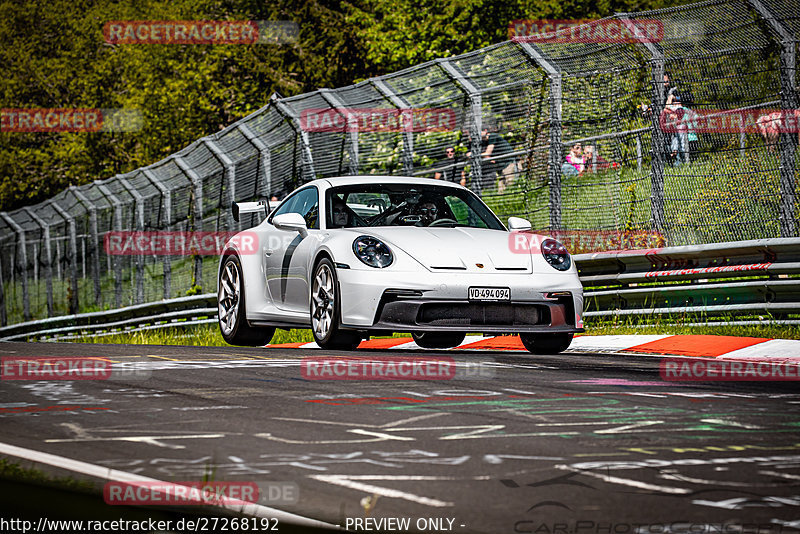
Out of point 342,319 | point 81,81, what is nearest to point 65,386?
point 342,319

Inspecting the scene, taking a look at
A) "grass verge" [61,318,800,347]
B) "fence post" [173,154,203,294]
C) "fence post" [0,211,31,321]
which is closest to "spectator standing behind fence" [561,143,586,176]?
"grass verge" [61,318,800,347]

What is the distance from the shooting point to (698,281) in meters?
11.7

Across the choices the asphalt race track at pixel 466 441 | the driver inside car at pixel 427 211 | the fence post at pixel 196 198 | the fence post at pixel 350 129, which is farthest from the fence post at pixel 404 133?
the asphalt race track at pixel 466 441

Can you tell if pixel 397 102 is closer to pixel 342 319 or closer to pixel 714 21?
pixel 714 21

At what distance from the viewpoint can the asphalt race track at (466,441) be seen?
12.6 feet

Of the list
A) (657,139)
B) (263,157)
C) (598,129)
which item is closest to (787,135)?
(657,139)

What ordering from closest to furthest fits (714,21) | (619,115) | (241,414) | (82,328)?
(241,414)
(714,21)
(619,115)
(82,328)

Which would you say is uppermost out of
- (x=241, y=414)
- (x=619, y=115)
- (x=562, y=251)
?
(x=619, y=115)

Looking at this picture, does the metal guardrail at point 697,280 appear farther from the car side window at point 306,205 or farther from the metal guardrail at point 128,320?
the metal guardrail at point 128,320

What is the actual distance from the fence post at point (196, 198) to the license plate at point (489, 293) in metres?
10.4

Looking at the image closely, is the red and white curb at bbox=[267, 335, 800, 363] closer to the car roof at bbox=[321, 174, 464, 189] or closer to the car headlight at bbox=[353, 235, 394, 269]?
the car roof at bbox=[321, 174, 464, 189]

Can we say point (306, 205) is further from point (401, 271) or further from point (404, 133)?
point (404, 133)

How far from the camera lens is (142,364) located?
29.2 feet

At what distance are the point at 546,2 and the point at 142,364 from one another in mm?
28536
